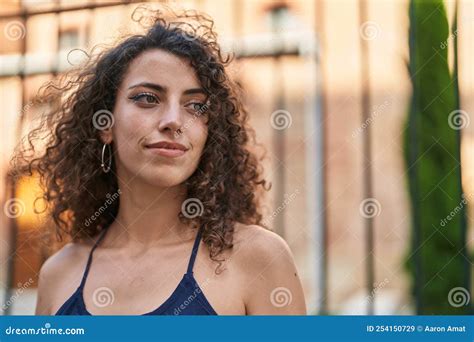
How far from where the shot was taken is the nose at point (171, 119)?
6.63ft

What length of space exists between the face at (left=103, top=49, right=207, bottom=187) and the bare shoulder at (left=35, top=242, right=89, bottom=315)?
0.32 m

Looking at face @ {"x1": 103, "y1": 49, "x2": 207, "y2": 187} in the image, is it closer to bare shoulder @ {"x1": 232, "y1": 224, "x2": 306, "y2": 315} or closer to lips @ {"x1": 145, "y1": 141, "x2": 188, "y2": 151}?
lips @ {"x1": 145, "y1": 141, "x2": 188, "y2": 151}

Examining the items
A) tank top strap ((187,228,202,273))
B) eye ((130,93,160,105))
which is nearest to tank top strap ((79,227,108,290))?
tank top strap ((187,228,202,273))

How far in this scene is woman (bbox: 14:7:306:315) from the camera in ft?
6.40

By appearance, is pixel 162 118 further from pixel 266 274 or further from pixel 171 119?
pixel 266 274

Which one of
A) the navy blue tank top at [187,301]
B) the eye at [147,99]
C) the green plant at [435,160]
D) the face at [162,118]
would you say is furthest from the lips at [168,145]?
the green plant at [435,160]

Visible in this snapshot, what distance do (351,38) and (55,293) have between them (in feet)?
6.79

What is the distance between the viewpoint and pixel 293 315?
201cm

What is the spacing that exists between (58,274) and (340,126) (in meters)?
1.99

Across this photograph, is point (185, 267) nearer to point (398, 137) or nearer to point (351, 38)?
point (398, 137)

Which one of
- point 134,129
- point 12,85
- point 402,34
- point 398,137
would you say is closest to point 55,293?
point 134,129

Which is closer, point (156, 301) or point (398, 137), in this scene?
point (156, 301)

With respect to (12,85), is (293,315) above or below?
below

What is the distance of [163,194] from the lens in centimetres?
211
